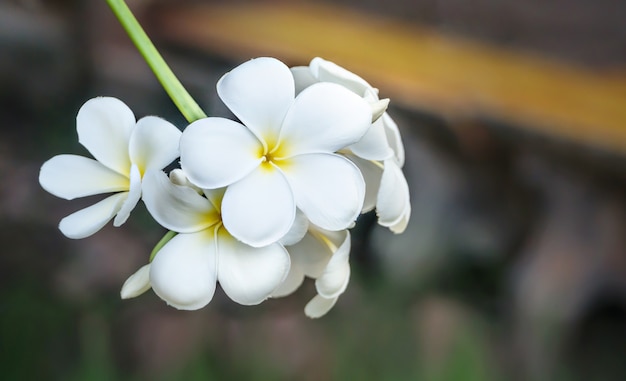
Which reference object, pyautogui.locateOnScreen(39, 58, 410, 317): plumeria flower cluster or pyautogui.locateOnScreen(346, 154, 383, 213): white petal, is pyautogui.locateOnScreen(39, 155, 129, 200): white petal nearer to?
pyautogui.locateOnScreen(39, 58, 410, 317): plumeria flower cluster

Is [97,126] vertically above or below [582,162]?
above

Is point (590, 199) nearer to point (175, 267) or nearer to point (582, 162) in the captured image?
point (582, 162)

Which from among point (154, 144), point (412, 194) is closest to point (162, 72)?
point (154, 144)

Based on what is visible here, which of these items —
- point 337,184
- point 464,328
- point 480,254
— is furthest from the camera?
point 480,254

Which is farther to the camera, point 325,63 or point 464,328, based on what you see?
point 464,328

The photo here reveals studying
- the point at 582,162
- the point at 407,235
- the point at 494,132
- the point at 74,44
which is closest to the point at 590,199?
the point at 582,162

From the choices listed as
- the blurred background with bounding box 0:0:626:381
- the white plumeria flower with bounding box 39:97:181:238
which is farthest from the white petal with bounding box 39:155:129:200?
the blurred background with bounding box 0:0:626:381

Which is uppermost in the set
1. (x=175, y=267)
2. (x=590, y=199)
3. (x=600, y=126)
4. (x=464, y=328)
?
(x=175, y=267)

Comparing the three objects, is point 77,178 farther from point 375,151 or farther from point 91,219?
point 375,151
